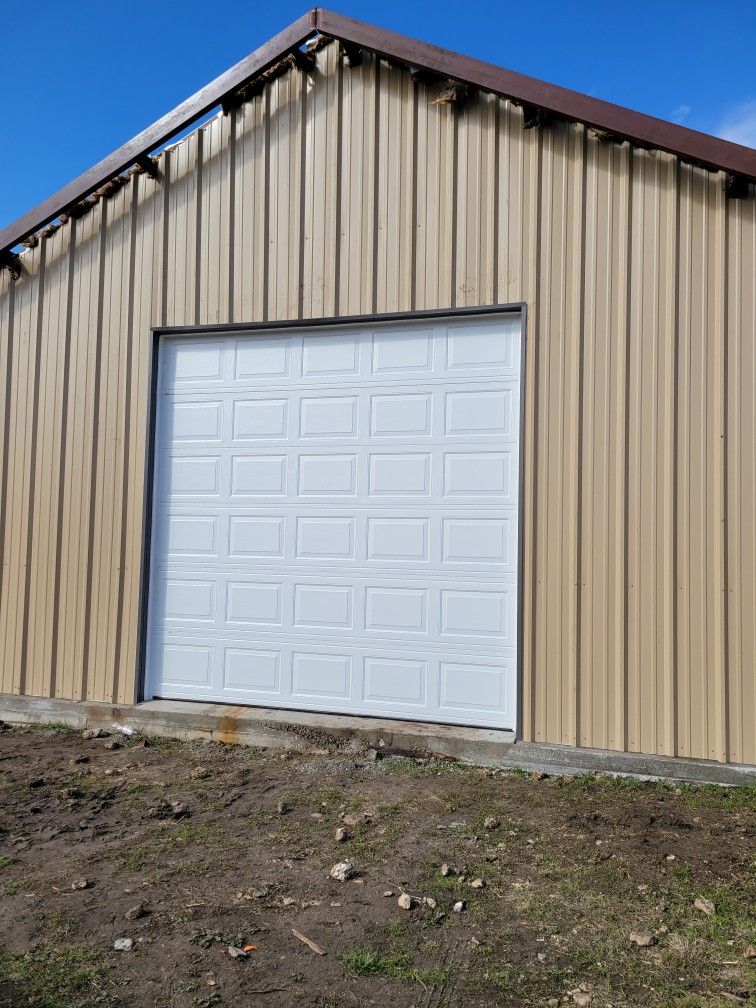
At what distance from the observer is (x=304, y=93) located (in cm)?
686

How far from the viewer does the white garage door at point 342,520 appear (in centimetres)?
625

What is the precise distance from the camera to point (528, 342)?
605cm

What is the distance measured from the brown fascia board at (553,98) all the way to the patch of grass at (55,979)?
5931 millimetres

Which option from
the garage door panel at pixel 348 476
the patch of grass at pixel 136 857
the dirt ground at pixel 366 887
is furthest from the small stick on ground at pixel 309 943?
the garage door panel at pixel 348 476

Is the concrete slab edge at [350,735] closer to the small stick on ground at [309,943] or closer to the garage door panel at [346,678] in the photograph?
the garage door panel at [346,678]

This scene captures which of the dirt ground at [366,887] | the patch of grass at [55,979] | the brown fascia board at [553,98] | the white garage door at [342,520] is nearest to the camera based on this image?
the patch of grass at [55,979]

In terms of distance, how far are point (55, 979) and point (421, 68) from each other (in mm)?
6512

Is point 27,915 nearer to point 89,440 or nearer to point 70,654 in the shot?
point 70,654

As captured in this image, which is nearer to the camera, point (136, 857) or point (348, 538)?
point (136, 857)

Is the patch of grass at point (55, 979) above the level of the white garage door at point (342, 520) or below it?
below

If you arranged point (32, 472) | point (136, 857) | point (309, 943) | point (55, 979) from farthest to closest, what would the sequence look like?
point (32, 472), point (136, 857), point (309, 943), point (55, 979)

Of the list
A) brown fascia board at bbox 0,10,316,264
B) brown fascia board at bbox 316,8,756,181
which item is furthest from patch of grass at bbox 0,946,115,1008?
brown fascia board at bbox 0,10,316,264

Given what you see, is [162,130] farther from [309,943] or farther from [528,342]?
[309,943]

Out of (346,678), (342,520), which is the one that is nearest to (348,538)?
(342,520)
